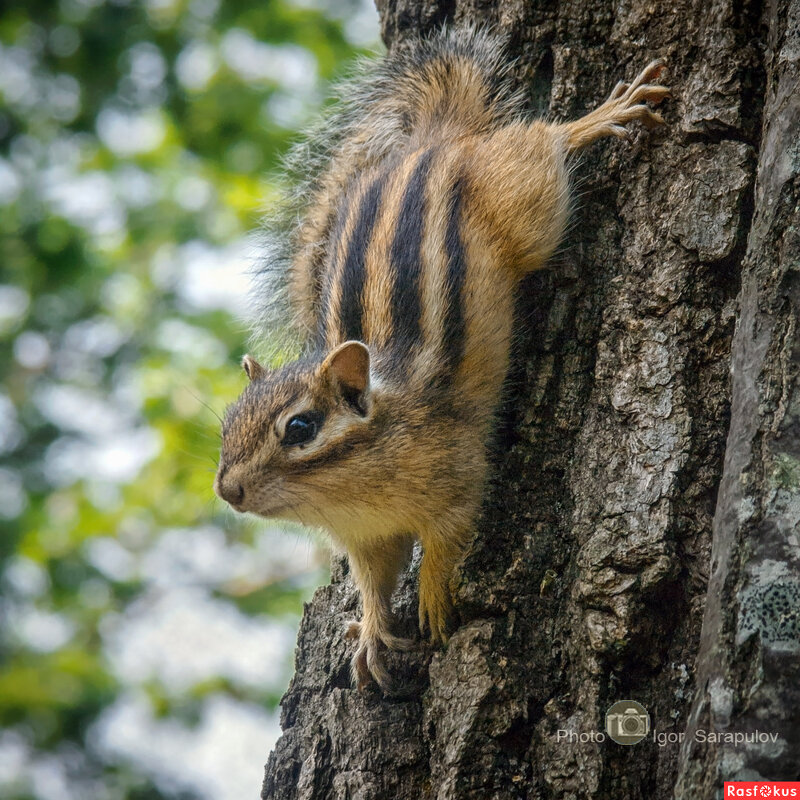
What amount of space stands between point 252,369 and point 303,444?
622 millimetres

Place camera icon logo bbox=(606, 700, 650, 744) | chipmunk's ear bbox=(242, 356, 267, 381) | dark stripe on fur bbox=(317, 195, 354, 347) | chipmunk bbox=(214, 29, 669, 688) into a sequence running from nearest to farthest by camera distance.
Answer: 1. camera icon logo bbox=(606, 700, 650, 744)
2. chipmunk bbox=(214, 29, 669, 688)
3. dark stripe on fur bbox=(317, 195, 354, 347)
4. chipmunk's ear bbox=(242, 356, 267, 381)

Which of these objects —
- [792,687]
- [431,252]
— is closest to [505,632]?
[792,687]

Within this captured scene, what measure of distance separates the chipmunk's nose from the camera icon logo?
147 cm

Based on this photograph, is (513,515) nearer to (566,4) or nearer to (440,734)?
(440,734)

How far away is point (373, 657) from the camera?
298 cm

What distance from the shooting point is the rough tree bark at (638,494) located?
2.17m

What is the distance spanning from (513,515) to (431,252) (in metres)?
0.96

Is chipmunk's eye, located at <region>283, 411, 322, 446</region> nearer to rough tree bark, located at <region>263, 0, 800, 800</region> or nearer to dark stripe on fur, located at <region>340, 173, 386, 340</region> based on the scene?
dark stripe on fur, located at <region>340, 173, 386, 340</region>

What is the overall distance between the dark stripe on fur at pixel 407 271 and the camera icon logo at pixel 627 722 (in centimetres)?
142

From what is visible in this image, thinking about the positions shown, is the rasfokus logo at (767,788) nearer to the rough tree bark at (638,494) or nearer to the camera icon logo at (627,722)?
the rough tree bark at (638,494)

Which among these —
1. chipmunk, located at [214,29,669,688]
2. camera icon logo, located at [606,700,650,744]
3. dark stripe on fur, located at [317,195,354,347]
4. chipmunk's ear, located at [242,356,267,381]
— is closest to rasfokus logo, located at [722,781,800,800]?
camera icon logo, located at [606,700,650,744]

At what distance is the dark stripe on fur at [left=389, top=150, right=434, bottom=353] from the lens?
3219mm

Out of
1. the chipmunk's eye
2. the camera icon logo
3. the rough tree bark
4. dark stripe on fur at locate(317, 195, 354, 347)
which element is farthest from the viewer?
dark stripe on fur at locate(317, 195, 354, 347)

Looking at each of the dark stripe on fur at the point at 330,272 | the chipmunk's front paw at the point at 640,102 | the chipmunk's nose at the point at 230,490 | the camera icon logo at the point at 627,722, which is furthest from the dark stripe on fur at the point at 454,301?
the camera icon logo at the point at 627,722
